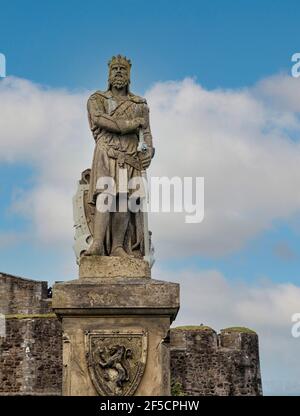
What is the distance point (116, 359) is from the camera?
31.8 ft

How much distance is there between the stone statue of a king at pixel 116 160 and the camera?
10.3 metres

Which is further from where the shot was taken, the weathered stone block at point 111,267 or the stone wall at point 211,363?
the stone wall at point 211,363

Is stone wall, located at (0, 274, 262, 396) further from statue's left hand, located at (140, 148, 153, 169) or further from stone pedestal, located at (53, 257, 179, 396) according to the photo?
stone pedestal, located at (53, 257, 179, 396)

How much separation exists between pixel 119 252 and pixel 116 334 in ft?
3.02

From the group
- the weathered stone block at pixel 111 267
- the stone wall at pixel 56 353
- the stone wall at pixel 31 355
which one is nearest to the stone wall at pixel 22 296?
the stone wall at pixel 56 353

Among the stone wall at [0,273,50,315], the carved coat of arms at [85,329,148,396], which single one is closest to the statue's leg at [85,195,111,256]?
the carved coat of arms at [85,329,148,396]

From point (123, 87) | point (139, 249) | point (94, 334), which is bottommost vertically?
point (94, 334)

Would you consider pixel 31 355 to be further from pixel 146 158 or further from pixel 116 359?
pixel 116 359

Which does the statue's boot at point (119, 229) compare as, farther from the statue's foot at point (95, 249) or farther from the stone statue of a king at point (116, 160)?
the statue's foot at point (95, 249)
